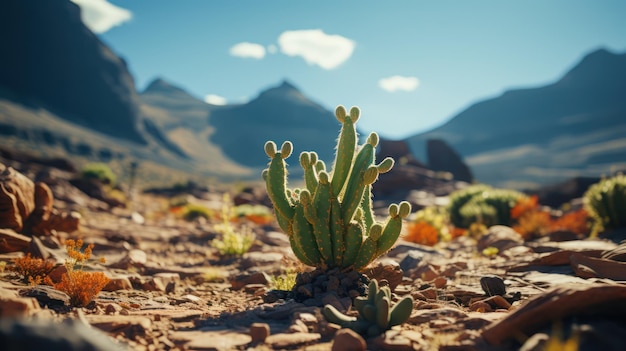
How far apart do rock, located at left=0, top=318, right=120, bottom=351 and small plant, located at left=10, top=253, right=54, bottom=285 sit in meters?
3.44

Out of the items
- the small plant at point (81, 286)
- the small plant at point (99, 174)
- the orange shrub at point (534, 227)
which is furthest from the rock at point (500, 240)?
the small plant at point (99, 174)

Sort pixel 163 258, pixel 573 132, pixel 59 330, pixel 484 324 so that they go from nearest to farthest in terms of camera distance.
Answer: pixel 59 330 → pixel 484 324 → pixel 163 258 → pixel 573 132

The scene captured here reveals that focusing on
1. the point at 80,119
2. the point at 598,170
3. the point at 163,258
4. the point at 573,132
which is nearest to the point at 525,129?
the point at 573,132

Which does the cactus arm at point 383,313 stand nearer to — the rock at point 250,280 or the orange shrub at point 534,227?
the rock at point 250,280

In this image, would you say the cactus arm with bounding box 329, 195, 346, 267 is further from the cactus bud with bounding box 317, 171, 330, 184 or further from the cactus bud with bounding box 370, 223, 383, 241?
the cactus bud with bounding box 370, 223, 383, 241

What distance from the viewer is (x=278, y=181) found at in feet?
16.0

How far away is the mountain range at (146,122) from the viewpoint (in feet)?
266

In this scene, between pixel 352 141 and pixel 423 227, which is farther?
pixel 423 227

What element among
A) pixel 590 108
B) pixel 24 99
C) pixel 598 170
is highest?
pixel 24 99

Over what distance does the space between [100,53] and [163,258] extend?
466ft

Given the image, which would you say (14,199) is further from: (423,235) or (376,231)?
(423,235)

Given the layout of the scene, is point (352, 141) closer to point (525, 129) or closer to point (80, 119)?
point (80, 119)

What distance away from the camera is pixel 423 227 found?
411 inches

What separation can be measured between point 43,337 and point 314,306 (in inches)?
102
